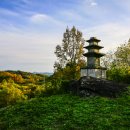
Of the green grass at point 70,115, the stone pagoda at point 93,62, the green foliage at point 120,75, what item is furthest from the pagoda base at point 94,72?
the green grass at point 70,115

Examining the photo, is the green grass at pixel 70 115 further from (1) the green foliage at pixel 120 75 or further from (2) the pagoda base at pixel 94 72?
(2) the pagoda base at pixel 94 72

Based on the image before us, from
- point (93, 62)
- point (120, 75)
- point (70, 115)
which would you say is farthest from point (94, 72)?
point (70, 115)

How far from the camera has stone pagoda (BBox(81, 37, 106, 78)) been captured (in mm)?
30247

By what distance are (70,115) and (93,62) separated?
16706 mm

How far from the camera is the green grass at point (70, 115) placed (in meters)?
13.3

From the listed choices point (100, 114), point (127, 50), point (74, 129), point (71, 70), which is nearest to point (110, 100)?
point (100, 114)

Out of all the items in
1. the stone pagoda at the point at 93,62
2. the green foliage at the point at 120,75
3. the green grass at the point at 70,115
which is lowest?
the green grass at the point at 70,115

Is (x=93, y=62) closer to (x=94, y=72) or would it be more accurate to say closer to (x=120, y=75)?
(x=94, y=72)

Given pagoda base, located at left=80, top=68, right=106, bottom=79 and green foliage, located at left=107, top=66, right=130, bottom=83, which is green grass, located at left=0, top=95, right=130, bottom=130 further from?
pagoda base, located at left=80, top=68, right=106, bottom=79

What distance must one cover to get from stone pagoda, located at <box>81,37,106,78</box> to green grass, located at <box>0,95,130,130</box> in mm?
12348

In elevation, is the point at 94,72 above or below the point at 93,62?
below

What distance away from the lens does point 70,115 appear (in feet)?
47.5

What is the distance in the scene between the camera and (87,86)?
19203mm

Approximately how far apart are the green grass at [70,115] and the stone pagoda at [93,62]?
40.5 feet
